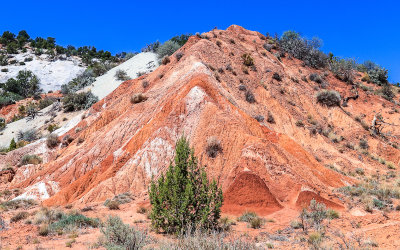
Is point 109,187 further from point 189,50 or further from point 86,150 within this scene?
point 189,50

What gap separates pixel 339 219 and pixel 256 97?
16236mm

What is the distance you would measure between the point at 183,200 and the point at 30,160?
16.6 metres

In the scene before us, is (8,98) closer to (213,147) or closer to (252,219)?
(213,147)

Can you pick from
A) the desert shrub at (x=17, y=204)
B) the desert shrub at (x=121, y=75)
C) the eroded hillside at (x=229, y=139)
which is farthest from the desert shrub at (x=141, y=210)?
the desert shrub at (x=121, y=75)

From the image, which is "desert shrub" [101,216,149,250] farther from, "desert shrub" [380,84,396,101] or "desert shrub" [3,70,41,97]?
"desert shrub" [3,70,41,97]

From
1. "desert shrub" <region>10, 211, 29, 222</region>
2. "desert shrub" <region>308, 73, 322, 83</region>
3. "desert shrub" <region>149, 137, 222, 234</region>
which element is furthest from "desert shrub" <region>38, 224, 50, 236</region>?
"desert shrub" <region>308, 73, 322, 83</region>

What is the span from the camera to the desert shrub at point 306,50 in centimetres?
3812

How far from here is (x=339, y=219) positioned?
37.6 feet

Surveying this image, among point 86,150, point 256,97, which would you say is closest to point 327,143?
point 256,97

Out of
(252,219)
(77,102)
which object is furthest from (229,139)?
(77,102)

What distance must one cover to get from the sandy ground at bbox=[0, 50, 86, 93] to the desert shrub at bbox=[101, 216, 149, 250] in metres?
55.0

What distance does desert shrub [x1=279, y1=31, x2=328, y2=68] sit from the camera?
3812 cm

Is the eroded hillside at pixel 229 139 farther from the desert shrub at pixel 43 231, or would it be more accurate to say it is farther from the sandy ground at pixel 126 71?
the sandy ground at pixel 126 71

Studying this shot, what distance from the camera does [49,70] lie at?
61688mm
